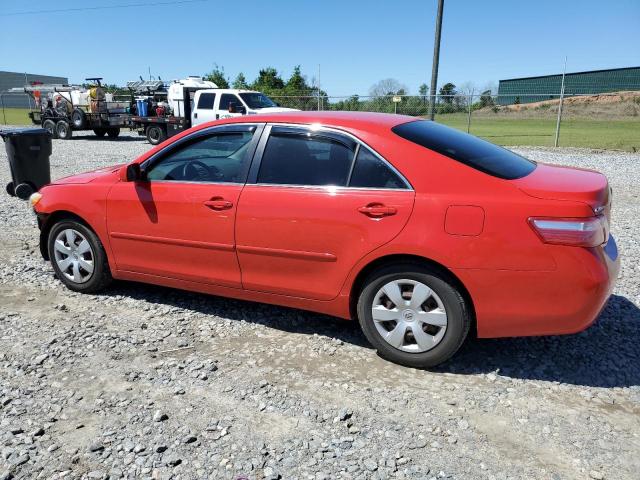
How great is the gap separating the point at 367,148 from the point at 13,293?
354cm

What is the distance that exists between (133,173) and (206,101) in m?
14.0

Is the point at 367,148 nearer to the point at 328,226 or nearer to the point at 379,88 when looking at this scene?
the point at 328,226

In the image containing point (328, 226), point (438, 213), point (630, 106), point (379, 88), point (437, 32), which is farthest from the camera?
point (630, 106)

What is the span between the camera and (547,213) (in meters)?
2.93

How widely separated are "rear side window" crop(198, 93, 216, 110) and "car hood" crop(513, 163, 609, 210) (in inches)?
595

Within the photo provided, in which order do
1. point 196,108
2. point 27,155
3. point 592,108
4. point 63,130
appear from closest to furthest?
1. point 27,155
2. point 196,108
3. point 63,130
4. point 592,108

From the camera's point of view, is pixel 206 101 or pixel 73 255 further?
pixel 206 101

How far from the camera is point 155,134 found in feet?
66.6

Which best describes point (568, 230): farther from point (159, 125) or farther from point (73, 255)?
point (159, 125)

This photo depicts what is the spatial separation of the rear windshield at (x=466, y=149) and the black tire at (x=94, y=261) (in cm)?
269

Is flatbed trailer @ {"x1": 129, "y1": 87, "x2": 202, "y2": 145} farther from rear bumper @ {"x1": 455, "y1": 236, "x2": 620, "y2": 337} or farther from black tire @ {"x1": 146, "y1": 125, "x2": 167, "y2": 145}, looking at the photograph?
rear bumper @ {"x1": 455, "y1": 236, "x2": 620, "y2": 337}

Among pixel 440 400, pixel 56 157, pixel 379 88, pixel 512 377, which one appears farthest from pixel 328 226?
pixel 379 88

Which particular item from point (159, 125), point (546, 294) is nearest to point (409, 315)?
point (546, 294)

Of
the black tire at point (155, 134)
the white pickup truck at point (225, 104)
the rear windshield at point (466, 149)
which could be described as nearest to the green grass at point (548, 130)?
the white pickup truck at point (225, 104)
